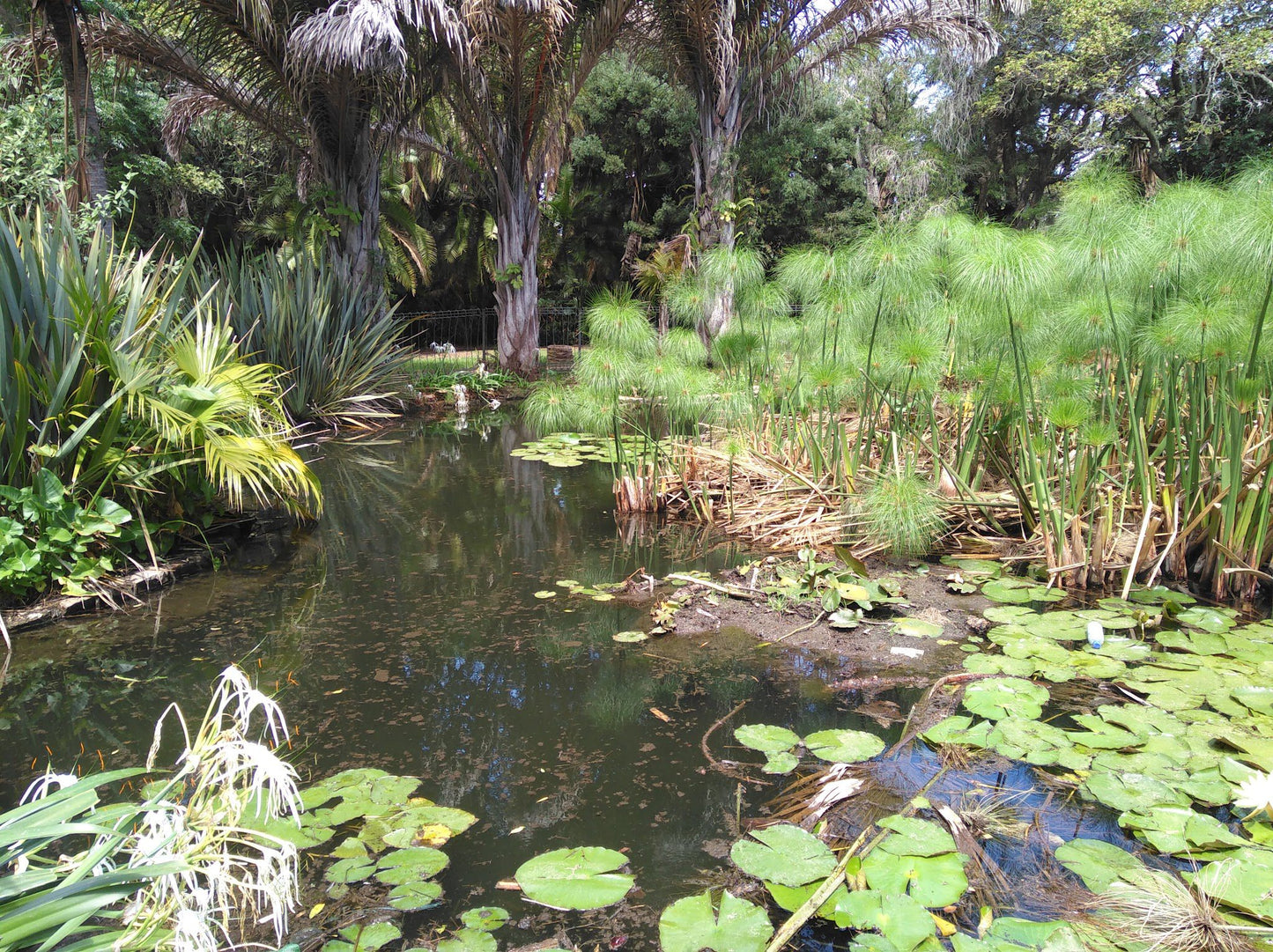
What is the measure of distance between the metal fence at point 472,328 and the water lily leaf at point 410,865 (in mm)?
16156

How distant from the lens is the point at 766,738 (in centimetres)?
270

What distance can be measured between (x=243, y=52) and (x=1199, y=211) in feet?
30.0

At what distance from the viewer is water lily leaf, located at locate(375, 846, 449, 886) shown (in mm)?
2016

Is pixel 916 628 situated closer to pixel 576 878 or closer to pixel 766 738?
pixel 766 738

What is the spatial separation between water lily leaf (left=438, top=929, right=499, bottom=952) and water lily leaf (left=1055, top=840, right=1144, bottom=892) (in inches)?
54.5

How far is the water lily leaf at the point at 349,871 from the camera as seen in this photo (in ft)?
6.58

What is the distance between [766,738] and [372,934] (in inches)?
52.6

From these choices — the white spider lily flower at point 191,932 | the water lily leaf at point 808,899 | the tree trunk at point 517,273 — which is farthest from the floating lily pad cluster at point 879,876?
the tree trunk at point 517,273

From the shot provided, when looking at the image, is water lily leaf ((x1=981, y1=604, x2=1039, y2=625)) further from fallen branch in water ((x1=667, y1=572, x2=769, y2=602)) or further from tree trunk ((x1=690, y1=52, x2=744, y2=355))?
tree trunk ((x1=690, y1=52, x2=744, y2=355))

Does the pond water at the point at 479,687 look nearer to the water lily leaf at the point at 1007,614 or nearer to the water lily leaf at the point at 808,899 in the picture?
the water lily leaf at the point at 808,899

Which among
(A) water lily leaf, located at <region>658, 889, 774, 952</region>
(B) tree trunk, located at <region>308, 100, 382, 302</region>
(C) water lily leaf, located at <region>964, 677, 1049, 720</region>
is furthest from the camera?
(B) tree trunk, located at <region>308, 100, 382, 302</region>

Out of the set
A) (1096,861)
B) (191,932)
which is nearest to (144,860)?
(191,932)

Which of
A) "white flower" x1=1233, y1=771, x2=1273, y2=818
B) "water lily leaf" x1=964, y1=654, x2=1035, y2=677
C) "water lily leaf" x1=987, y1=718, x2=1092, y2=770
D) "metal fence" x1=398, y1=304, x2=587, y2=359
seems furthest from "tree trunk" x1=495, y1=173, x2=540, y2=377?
"white flower" x1=1233, y1=771, x2=1273, y2=818

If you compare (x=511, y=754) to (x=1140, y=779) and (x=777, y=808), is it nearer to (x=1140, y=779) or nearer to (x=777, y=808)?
(x=777, y=808)
